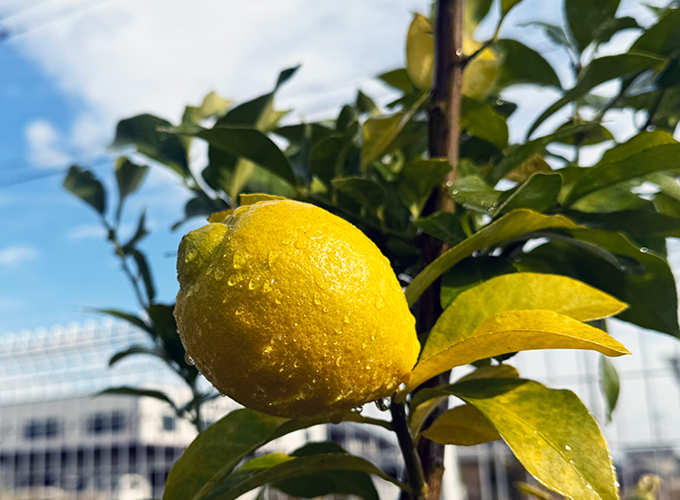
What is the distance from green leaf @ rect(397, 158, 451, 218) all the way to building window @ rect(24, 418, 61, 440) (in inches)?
335

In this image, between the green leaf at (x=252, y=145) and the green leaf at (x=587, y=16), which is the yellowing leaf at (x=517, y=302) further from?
the green leaf at (x=587, y=16)

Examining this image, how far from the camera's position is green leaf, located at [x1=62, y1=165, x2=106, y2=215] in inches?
24.3

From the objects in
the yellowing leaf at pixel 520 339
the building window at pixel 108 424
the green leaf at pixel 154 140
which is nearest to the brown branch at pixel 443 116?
the yellowing leaf at pixel 520 339

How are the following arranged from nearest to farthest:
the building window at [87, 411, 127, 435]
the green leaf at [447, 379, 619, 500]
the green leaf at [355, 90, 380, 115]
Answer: the green leaf at [447, 379, 619, 500]
the green leaf at [355, 90, 380, 115]
the building window at [87, 411, 127, 435]

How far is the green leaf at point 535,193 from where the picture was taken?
0.31m

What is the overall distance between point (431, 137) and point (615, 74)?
0.47 feet

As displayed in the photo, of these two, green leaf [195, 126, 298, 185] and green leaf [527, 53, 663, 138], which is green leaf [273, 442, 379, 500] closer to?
green leaf [195, 126, 298, 185]

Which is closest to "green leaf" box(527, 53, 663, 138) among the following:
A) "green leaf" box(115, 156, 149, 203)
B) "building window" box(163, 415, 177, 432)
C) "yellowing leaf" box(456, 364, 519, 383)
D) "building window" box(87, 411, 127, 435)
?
"yellowing leaf" box(456, 364, 519, 383)

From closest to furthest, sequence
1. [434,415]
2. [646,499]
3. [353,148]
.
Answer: [434,415], [353,148], [646,499]

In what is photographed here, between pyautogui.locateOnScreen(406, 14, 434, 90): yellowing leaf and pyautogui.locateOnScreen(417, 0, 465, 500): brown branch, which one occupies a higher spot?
pyautogui.locateOnScreen(406, 14, 434, 90): yellowing leaf

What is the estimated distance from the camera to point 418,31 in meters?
0.48

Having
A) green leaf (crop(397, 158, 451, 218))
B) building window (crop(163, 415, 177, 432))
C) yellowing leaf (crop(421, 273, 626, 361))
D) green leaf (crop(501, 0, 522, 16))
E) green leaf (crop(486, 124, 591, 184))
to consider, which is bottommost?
yellowing leaf (crop(421, 273, 626, 361))

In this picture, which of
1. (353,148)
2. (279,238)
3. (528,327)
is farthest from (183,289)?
(353,148)

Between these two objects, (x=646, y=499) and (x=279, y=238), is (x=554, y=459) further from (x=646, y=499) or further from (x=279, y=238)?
(x=646, y=499)
